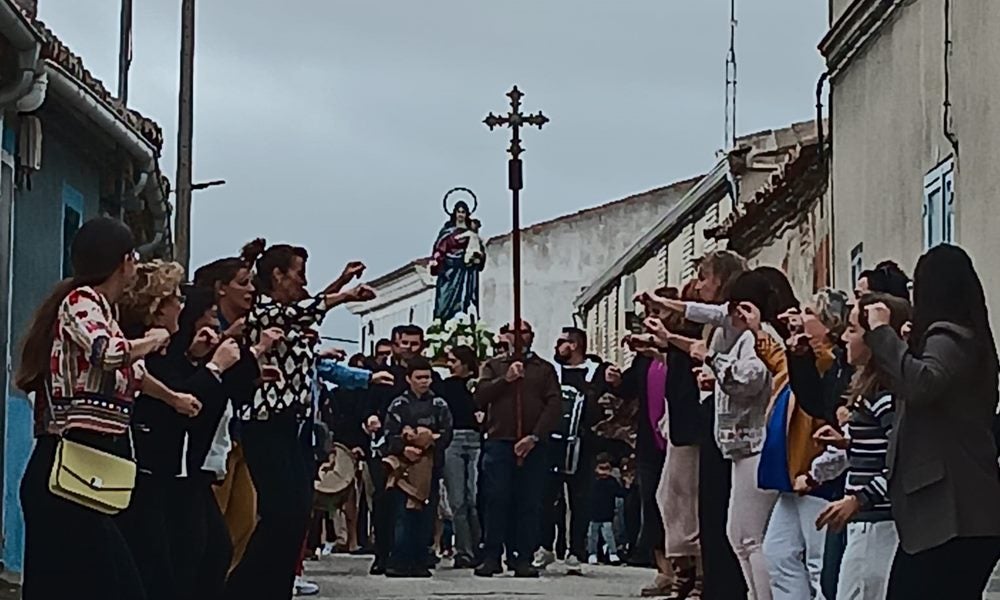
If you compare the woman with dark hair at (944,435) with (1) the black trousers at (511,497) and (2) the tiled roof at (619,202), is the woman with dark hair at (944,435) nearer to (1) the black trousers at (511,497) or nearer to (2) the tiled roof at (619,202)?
(1) the black trousers at (511,497)

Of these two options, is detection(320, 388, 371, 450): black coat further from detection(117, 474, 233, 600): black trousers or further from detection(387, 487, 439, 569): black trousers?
detection(117, 474, 233, 600): black trousers

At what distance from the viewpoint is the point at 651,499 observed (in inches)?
552

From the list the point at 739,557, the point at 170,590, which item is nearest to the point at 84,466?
the point at 170,590

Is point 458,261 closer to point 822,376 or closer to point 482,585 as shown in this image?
point 482,585

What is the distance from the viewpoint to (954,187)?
16.6m

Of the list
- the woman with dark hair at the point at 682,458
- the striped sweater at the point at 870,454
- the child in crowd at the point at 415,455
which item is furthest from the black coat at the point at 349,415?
the striped sweater at the point at 870,454

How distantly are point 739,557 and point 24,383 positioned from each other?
359 centimetres

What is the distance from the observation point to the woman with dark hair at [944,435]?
706cm

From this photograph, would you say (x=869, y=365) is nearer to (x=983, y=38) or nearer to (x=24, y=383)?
(x=24, y=383)

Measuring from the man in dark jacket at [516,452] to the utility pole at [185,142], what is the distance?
10.6 metres

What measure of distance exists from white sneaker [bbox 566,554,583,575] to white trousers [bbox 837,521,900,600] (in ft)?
28.9

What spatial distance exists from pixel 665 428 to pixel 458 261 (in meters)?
15.6

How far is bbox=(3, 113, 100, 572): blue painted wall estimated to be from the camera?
1587cm

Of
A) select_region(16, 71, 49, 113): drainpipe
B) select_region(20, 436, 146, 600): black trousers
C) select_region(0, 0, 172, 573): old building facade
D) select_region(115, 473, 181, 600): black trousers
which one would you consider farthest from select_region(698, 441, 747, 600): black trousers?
select_region(16, 71, 49, 113): drainpipe
